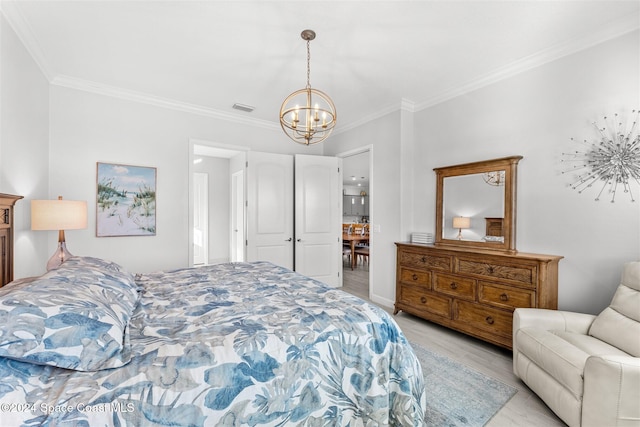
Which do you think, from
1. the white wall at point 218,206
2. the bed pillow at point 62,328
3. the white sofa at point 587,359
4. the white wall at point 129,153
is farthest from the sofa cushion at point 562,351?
the white wall at point 218,206

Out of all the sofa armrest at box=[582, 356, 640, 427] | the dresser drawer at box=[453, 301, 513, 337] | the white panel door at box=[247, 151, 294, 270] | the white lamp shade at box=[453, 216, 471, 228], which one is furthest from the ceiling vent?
the sofa armrest at box=[582, 356, 640, 427]

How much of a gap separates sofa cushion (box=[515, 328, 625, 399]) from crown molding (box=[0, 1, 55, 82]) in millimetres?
4339

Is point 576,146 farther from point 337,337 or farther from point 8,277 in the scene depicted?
point 8,277

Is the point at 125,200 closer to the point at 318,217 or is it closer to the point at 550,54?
the point at 318,217

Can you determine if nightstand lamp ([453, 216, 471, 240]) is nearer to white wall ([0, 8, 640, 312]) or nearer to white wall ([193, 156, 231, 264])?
white wall ([0, 8, 640, 312])

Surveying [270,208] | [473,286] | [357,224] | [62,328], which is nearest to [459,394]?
[473,286]

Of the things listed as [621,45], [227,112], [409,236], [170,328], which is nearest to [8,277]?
[170,328]

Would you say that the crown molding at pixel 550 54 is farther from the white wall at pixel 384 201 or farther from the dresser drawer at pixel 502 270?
the dresser drawer at pixel 502 270

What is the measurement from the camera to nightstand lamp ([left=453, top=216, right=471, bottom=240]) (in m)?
3.24

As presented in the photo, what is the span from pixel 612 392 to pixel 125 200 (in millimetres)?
4473

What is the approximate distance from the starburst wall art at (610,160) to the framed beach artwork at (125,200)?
4498mm

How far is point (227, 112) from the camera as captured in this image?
413 cm

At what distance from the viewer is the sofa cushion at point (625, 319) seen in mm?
1768

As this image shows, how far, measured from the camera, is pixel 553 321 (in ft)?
6.97
